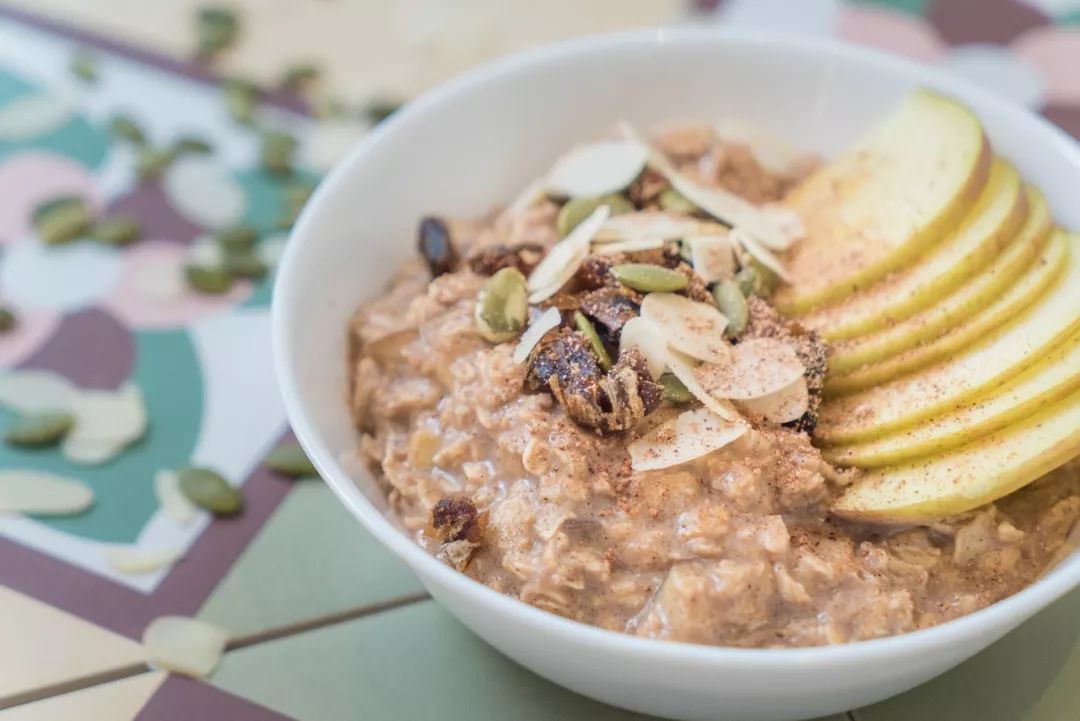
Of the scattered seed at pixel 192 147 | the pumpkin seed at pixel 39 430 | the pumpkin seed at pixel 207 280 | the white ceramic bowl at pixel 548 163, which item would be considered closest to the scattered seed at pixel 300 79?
the scattered seed at pixel 192 147

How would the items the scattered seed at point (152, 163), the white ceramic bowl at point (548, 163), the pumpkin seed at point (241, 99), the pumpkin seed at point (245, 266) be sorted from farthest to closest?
the pumpkin seed at point (241, 99)
the scattered seed at point (152, 163)
the pumpkin seed at point (245, 266)
the white ceramic bowl at point (548, 163)

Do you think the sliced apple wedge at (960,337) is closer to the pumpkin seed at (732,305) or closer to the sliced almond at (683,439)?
the pumpkin seed at (732,305)

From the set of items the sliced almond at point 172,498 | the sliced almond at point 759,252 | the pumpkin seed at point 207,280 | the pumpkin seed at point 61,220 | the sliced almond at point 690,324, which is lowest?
the sliced almond at point 172,498

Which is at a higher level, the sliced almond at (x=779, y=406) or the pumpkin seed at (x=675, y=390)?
the sliced almond at (x=779, y=406)

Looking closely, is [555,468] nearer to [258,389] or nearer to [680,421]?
[680,421]

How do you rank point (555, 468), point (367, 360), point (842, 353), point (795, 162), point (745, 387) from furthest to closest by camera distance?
point (795, 162)
point (367, 360)
point (842, 353)
point (745, 387)
point (555, 468)

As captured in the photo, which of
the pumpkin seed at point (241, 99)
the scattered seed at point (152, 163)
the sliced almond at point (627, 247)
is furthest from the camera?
the pumpkin seed at point (241, 99)

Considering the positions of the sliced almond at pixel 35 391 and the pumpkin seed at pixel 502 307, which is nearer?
the pumpkin seed at pixel 502 307

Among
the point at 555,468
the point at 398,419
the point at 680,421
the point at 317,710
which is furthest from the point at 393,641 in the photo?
the point at 680,421
